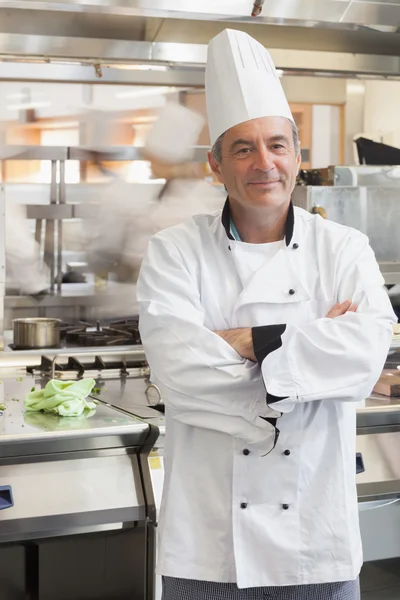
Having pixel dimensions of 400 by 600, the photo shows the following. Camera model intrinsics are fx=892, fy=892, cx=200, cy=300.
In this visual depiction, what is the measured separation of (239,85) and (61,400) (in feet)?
3.75

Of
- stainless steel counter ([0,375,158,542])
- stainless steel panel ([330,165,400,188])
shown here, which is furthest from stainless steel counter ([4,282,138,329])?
stainless steel counter ([0,375,158,542])

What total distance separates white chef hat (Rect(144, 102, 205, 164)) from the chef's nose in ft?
8.78

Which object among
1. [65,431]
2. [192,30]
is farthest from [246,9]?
[65,431]

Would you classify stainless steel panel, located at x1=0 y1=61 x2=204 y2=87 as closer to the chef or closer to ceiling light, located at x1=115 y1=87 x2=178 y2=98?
ceiling light, located at x1=115 y1=87 x2=178 y2=98

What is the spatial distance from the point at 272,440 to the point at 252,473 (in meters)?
0.09

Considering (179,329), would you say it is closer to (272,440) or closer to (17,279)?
(272,440)

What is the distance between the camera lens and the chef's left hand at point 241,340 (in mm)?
1879

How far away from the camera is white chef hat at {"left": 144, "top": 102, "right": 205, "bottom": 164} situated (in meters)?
4.57

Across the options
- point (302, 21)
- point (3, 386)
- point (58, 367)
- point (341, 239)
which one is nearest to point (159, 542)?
point (341, 239)

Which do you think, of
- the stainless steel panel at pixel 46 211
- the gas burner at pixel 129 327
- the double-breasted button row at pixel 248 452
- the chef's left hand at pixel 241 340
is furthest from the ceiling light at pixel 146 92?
the double-breasted button row at pixel 248 452

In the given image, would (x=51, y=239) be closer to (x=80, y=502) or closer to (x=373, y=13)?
(x=373, y=13)

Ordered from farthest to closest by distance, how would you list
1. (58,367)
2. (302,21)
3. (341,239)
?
(302,21), (58,367), (341,239)

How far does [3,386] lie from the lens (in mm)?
3193

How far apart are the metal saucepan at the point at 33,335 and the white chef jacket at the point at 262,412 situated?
1768 mm
